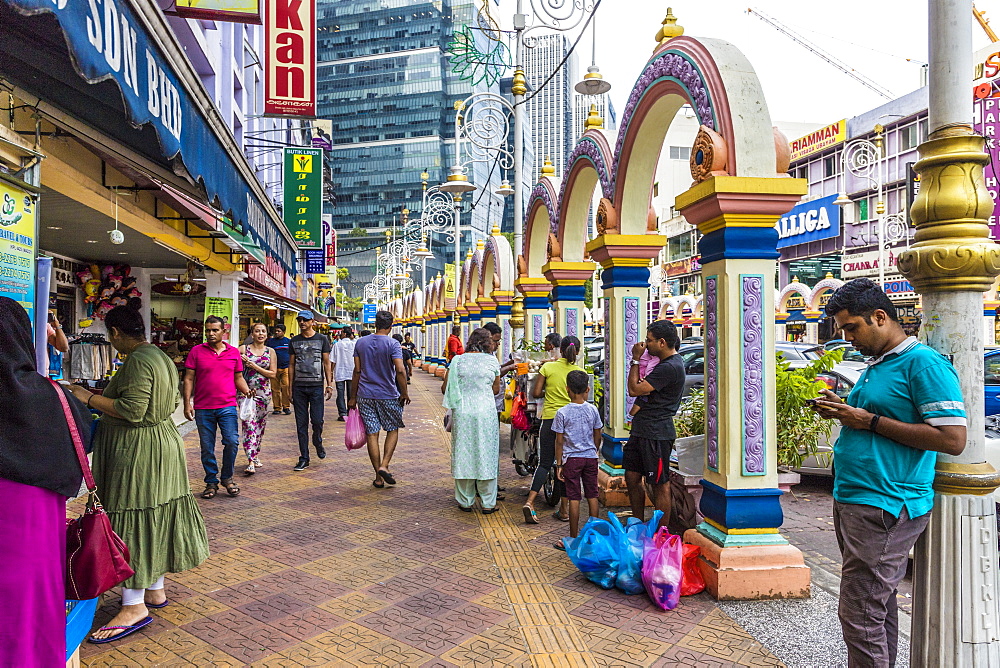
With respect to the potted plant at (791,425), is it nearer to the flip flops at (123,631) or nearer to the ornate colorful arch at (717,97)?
the ornate colorful arch at (717,97)

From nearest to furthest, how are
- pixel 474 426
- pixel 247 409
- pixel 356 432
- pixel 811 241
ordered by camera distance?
pixel 474 426
pixel 356 432
pixel 247 409
pixel 811 241

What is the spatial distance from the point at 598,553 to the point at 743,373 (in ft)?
5.25

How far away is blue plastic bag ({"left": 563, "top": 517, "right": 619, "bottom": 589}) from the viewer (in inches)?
184

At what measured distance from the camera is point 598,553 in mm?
4711

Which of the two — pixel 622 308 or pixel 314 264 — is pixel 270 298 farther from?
pixel 622 308

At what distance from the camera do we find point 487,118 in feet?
40.5

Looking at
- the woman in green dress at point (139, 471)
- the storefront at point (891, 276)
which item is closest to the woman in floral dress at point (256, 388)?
the woman in green dress at point (139, 471)

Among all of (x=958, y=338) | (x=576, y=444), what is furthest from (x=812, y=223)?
(x=958, y=338)

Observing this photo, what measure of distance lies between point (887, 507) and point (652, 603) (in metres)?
2.04

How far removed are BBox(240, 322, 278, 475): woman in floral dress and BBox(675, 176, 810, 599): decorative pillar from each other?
5.17 meters

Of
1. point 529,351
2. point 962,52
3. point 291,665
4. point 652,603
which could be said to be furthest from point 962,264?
point 529,351

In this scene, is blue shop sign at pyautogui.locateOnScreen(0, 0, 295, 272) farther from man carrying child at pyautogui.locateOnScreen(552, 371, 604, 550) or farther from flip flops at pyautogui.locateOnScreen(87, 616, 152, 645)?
man carrying child at pyautogui.locateOnScreen(552, 371, 604, 550)

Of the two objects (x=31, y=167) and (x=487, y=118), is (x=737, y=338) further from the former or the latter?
(x=487, y=118)

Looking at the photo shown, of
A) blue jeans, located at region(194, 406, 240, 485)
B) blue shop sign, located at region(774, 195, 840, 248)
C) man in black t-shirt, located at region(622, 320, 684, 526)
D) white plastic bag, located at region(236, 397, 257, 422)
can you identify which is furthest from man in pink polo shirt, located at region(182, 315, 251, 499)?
blue shop sign, located at region(774, 195, 840, 248)
